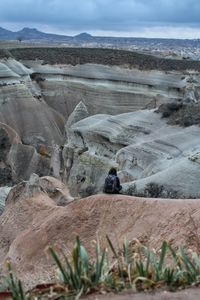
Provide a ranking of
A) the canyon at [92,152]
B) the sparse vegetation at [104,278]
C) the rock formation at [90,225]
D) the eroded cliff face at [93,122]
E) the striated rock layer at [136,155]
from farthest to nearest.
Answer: the eroded cliff face at [93,122]
the striated rock layer at [136,155]
the canyon at [92,152]
the rock formation at [90,225]
the sparse vegetation at [104,278]

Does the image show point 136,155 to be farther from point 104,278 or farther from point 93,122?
point 104,278

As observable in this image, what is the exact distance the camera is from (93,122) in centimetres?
2734

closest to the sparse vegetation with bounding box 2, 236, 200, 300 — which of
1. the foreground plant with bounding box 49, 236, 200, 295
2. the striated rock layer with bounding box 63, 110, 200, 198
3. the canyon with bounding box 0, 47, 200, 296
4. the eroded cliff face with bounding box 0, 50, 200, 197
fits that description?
the foreground plant with bounding box 49, 236, 200, 295

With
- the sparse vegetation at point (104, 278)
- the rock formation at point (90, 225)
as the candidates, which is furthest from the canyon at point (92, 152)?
the sparse vegetation at point (104, 278)

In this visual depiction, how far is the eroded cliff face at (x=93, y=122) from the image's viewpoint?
2091 cm

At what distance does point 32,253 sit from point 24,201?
2.43m

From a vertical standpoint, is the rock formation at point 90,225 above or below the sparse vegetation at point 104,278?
below

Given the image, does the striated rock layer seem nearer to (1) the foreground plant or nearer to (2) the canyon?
(2) the canyon

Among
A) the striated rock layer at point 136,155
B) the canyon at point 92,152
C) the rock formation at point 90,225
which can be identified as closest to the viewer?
the rock formation at point 90,225

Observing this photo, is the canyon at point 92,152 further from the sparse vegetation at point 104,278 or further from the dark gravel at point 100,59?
the sparse vegetation at point 104,278

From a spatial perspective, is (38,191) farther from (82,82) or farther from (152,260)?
(82,82)

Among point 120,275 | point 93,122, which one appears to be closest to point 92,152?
point 93,122

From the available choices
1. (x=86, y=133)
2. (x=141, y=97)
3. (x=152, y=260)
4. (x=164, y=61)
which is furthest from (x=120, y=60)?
(x=152, y=260)

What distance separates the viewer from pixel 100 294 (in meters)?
5.20
